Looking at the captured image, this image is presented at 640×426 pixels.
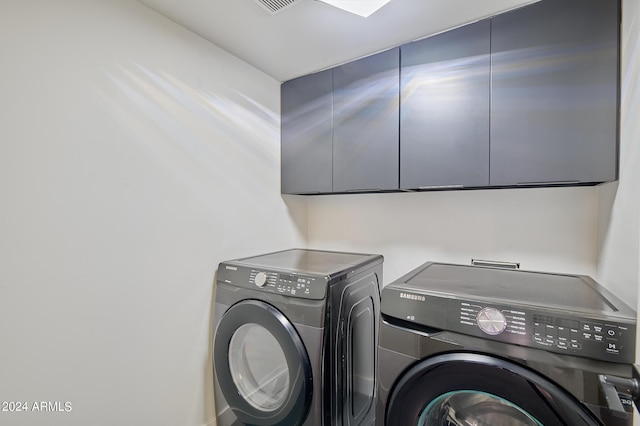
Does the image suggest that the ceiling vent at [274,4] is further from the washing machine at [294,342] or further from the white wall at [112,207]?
the washing machine at [294,342]

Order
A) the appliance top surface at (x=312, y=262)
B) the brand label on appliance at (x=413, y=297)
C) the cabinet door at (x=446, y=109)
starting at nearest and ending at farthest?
the brand label on appliance at (x=413, y=297) < the cabinet door at (x=446, y=109) < the appliance top surface at (x=312, y=262)

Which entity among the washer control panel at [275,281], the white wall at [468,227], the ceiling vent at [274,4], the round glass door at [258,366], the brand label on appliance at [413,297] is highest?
the ceiling vent at [274,4]

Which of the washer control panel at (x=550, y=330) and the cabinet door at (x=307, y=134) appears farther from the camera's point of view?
the cabinet door at (x=307, y=134)

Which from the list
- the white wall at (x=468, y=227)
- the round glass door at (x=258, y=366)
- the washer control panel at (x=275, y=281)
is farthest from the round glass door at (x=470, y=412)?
the white wall at (x=468, y=227)

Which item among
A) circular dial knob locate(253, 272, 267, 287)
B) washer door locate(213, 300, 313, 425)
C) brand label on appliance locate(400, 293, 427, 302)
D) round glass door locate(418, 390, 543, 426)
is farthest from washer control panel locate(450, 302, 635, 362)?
circular dial knob locate(253, 272, 267, 287)

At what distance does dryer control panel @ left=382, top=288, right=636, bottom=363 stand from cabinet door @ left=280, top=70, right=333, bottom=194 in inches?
37.2

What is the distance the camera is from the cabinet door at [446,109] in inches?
48.0

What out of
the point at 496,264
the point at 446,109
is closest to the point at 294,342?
the point at 496,264

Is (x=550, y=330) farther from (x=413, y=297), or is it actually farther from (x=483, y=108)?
(x=483, y=108)

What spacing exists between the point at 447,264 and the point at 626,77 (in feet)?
3.46

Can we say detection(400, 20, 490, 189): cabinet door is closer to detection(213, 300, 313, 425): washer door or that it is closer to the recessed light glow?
the recessed light glow

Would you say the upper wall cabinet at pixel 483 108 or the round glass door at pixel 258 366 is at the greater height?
the upper wall cabinet at pixel 483 108

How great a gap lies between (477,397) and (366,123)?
1.34m

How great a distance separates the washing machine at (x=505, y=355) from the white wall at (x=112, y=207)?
1020 mm
